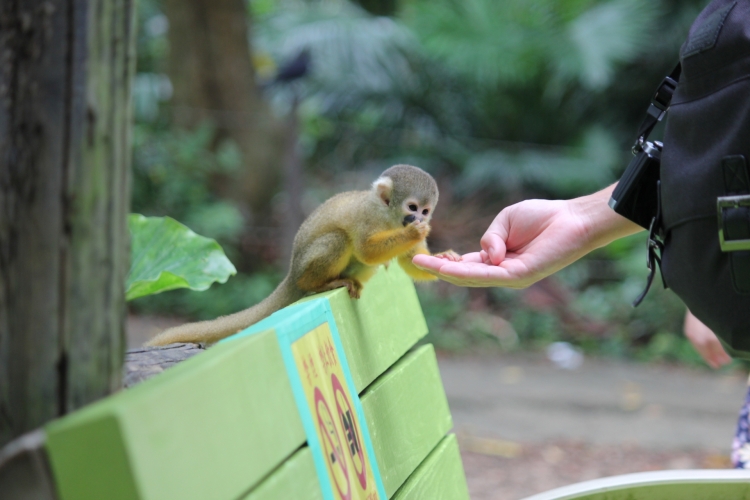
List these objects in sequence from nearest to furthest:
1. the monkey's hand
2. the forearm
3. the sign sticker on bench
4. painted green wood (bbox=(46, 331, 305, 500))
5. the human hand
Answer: painted green wood (bbox=(46, 331, 305, 500)) < the sign sticker on bench < the forearm < the monkey's hand < the human hand

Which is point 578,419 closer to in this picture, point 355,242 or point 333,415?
point 355,242

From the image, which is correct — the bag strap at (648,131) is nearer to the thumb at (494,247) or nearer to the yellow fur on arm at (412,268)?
the thumb at (494,247)

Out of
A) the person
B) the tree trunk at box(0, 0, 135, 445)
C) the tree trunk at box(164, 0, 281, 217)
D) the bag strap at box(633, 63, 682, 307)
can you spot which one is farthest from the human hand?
the tree trunk at box(164, 0, 281, 217)

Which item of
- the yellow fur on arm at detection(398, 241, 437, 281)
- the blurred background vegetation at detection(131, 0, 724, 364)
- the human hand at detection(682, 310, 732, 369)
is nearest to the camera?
the yellow fur on arm at detection(398, 241, 437, 281)

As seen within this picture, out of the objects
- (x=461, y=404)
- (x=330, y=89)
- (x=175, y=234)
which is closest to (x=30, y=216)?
(x=175, y=234)

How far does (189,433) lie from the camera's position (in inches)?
28.9

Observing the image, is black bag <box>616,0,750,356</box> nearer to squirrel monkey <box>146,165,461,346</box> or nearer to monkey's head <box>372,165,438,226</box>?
squirrel monkey <box>146,165,461,346</box>

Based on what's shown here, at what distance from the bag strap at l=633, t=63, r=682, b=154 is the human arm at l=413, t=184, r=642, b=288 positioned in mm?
197

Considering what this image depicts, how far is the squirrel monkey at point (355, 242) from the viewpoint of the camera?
1867mm

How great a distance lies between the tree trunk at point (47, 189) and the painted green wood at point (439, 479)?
0.85m

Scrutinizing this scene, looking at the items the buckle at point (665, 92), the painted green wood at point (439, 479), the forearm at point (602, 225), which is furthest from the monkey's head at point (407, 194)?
the buckle at point (665, 92)

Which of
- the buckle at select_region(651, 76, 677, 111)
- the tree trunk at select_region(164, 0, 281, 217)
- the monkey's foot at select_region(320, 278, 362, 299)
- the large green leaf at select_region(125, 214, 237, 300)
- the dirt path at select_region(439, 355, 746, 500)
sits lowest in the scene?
the dirt path at select_region(439, 355, 746, 500)

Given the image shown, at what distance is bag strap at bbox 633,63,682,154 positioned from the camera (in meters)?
1.54

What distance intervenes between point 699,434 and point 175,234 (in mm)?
3277
